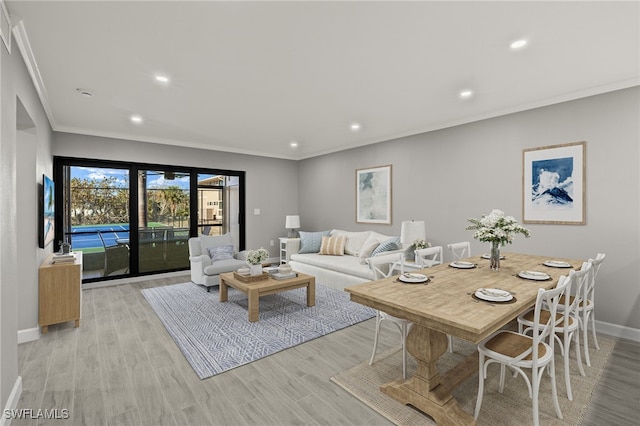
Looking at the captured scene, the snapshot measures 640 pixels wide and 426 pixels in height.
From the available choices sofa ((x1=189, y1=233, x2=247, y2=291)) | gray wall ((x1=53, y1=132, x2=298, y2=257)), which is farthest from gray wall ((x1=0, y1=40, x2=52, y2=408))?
sofa ((x1=189, y1=233, x2=247, y2=291))

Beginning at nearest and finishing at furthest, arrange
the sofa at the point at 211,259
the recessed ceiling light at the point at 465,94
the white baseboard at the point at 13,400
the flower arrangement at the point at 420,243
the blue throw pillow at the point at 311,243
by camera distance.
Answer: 1. the white baseboard at the point at 13,400
2. the recessed ceiling light at the point at 465,94
3. the flower arrangement at the point at 420,243
4. the sofa at the point at 211,259
5. the blue throw pillow at the point at 311,243

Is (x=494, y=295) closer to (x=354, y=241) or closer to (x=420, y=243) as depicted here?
(x=420, y=243)

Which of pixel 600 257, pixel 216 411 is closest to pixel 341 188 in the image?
pixel 600 257

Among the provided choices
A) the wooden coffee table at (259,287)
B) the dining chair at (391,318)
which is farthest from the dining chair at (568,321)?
the wooden coffee table at (259,287)

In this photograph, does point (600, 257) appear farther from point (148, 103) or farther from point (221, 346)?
point (148, 103)

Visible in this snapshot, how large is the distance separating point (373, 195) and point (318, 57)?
11.2 ft

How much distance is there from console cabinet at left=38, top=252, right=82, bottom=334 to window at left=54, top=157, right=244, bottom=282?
1777mm

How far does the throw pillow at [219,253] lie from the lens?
16.9ft

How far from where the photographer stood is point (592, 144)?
3.32 metres

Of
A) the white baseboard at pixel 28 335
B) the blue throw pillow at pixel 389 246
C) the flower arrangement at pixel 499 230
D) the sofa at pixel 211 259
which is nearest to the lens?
the flower arrangement at pixel 499 230

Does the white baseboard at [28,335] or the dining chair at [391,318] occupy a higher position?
the dining chair at [391,318]

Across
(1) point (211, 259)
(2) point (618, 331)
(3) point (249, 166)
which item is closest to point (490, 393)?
(2) point (618, 331)

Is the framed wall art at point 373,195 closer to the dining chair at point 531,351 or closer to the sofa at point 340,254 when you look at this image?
the sofa at point 340,254

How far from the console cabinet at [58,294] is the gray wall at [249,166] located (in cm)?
234
